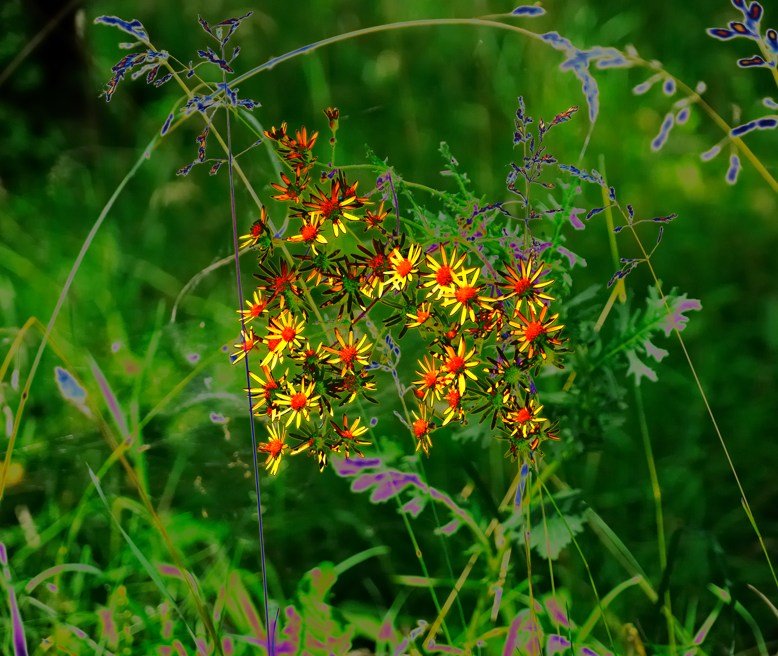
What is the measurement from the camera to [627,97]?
1.27 metres

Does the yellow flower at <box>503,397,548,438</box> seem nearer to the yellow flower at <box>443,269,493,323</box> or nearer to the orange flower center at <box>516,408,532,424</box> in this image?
the orange flower center at <box>516,408,532,424</box>

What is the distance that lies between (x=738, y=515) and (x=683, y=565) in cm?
10

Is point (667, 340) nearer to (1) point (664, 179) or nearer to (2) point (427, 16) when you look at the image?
(1) point (664, 179)

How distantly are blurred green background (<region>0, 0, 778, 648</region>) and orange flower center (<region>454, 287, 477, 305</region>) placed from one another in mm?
346

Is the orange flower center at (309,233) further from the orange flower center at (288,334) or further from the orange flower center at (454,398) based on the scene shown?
the orange flower center at (454,398)

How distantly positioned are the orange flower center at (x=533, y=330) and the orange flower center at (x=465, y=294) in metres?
0.06

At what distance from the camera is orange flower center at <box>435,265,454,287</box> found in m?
A: 0.82

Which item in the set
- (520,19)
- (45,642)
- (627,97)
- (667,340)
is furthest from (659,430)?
(45,642)

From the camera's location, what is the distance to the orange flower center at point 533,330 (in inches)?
31.9

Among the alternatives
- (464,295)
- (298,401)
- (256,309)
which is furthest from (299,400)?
(464,295)

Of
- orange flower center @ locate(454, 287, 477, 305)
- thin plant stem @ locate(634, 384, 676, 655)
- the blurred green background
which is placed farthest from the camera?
the blurred green background

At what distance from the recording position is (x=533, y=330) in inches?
32.0

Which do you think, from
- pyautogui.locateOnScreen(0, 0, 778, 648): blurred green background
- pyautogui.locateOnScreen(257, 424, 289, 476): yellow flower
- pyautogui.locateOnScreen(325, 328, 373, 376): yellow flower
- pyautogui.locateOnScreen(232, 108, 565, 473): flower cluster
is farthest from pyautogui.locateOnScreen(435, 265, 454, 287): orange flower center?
pyautogui.locateOnScreen(0, 0, 778, 648): blurred green background

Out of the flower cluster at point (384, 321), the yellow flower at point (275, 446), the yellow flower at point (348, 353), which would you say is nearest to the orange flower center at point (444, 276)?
the flower cluster at point (384, 321)
